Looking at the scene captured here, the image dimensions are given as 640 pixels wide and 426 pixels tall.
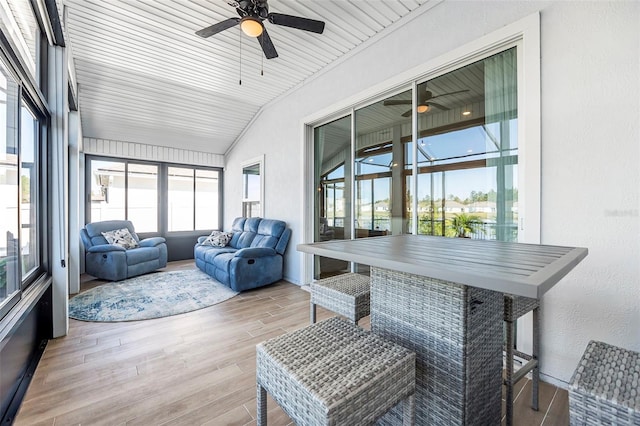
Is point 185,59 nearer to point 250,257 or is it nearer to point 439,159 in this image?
point 250,257

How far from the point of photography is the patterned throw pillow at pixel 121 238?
473 cm

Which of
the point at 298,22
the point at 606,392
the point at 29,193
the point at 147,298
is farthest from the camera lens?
the point at 147,298

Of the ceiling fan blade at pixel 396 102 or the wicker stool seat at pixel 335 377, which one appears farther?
the ceiling fan blade at pixel 396 102

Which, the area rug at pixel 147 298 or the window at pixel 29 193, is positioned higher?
the window at pixel 29 193

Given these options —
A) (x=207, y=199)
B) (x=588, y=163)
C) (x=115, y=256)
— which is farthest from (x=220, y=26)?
(x=207, y=199)

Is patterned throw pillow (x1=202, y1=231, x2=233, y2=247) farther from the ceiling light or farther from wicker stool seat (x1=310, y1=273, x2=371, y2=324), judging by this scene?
the ceiling light

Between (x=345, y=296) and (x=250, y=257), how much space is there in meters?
2.44

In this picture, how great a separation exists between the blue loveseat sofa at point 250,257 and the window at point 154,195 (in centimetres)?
169

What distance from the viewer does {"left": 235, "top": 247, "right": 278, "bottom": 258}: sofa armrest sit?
3787mm

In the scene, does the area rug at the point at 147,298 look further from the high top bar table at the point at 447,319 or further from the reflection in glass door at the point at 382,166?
the high top bar table at the point at 447,319

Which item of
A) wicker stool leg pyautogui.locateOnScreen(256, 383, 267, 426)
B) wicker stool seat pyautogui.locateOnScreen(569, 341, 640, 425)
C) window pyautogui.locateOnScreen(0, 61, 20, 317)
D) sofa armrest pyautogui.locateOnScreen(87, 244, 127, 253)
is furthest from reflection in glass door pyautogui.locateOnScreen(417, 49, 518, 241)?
sofa armrest pyautogui.locateOnScreen(87, 244, 127, 253)

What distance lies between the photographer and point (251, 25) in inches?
87.2

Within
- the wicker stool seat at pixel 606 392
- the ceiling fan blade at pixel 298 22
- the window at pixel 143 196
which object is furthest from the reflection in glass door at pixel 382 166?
the window at pixel 143 196

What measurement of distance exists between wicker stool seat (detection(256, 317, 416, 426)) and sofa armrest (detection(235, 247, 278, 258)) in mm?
2778
